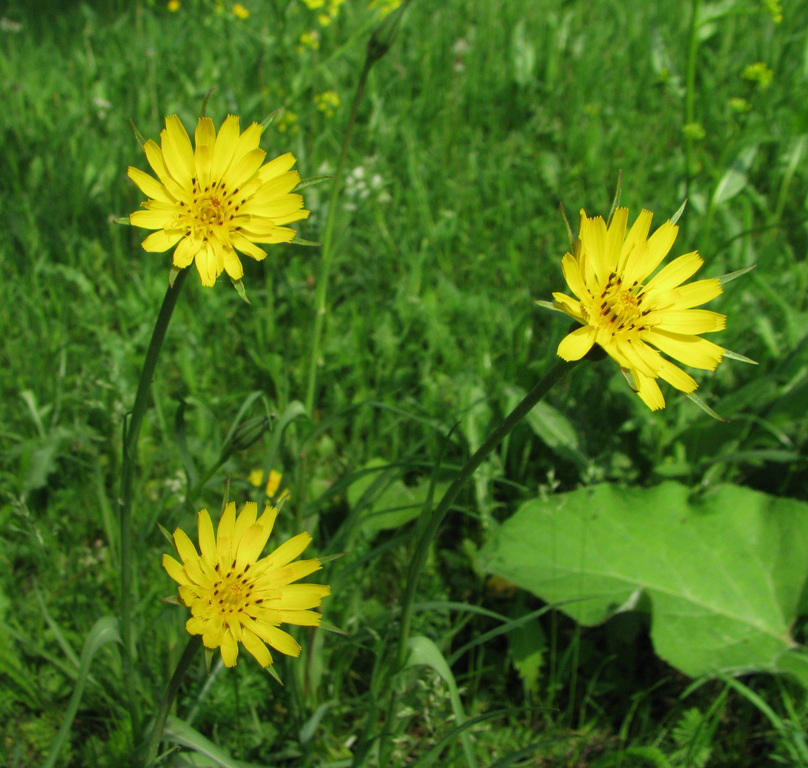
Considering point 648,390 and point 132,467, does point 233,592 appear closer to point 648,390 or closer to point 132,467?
point 132,467

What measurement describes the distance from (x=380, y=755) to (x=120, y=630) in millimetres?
570

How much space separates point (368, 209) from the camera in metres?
3.32

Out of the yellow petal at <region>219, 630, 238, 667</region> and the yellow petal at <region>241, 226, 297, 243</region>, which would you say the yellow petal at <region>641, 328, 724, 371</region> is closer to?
the yellow petal at <region>241, 226, 297, 243</region>

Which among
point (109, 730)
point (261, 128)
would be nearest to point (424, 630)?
point (109, 730)

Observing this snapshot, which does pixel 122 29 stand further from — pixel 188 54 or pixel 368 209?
pixel 368 209

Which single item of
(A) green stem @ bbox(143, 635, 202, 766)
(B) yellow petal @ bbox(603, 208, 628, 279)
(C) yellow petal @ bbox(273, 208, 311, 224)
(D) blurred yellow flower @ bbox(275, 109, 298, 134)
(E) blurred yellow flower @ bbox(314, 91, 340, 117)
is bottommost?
(A) green stem @ bbox(143, 635, 202, 766)

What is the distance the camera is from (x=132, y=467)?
4.49ft

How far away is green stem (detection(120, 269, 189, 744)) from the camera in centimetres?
120

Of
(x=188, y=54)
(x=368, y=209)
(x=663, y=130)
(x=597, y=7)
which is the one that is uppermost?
(x=597, y=7)

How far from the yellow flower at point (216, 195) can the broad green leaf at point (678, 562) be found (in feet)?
3.67

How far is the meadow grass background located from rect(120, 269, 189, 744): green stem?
8cm

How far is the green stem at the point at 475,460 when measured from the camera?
112cm

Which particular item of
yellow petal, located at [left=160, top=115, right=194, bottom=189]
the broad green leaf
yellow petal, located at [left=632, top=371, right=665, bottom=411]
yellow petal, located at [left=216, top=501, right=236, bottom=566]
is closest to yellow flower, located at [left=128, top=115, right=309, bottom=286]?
yellow petal, located at [left=160, top=115, right=194, bottom=189]

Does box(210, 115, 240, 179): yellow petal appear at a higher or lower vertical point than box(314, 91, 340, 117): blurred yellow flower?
lower
